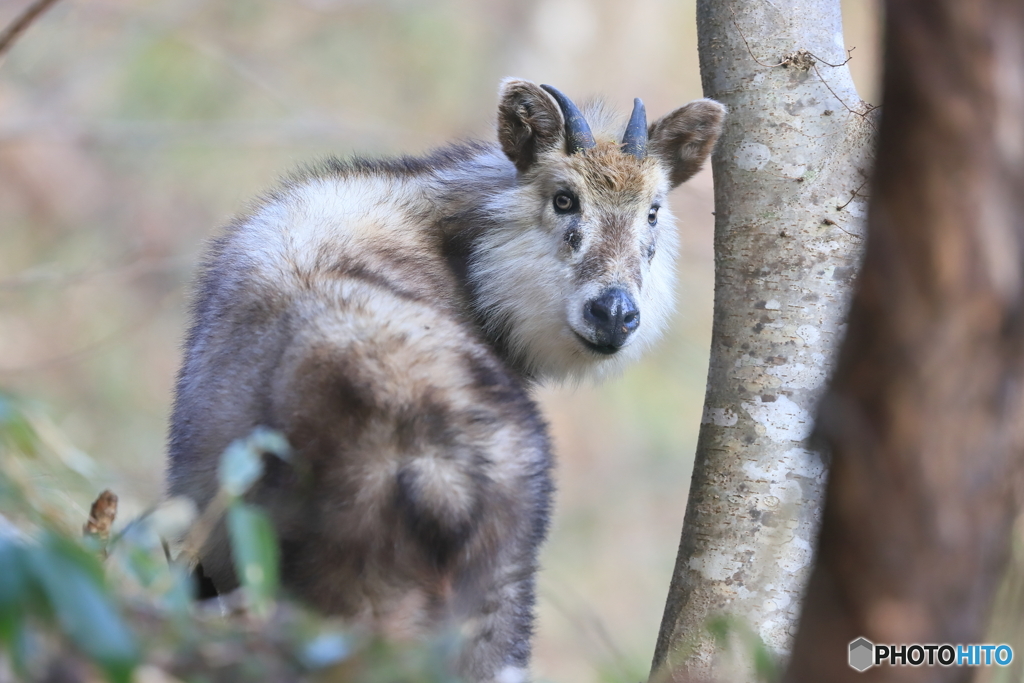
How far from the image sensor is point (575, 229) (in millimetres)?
4273

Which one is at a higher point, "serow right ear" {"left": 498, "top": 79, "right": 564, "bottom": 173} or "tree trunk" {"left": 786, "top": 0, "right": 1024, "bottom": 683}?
"serow right ear" {"left": 498, "top": 79, "right": 564, "bottom": 173}

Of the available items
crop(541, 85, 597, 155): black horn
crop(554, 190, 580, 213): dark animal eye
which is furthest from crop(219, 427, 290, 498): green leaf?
crop(541, 85, 597, 155): black horn

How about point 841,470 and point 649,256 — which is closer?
point 841,470

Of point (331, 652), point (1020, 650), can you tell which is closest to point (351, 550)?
point (331, 652)

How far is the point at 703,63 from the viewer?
4.19 metres

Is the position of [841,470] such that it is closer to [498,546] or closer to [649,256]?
[498,546]

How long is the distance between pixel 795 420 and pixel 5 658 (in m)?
2.65

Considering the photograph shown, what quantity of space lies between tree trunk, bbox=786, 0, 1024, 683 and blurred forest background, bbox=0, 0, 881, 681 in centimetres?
1134

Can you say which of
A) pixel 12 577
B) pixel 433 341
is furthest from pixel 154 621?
pixel 433 341

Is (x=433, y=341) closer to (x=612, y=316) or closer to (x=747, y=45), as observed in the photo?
(x=612, y=316)

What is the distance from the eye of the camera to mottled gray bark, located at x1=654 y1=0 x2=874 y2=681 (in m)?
3.54

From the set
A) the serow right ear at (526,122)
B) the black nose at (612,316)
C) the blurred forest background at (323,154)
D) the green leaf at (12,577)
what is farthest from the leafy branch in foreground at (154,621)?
the blurred forest background at (323,154)

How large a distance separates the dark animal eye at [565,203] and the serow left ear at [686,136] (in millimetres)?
541

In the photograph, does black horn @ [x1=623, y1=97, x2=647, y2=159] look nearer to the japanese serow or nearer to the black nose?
the japanese serow
